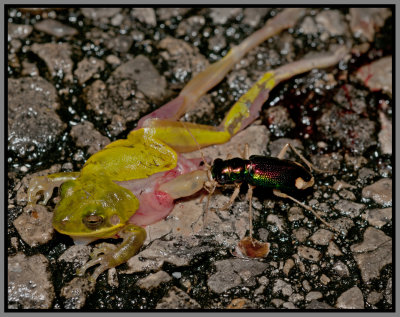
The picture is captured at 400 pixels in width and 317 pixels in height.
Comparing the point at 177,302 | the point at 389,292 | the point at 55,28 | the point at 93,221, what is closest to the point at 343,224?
the point at 389,292

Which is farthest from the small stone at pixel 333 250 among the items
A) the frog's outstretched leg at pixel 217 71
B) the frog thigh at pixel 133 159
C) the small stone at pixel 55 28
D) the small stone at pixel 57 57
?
the small stone at pixel 55 28

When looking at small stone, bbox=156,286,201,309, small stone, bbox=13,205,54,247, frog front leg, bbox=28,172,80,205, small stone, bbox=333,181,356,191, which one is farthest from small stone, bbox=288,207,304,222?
small stone, bbox=13,205,54,247

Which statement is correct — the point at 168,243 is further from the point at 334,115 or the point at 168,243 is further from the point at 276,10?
the point at 276,10

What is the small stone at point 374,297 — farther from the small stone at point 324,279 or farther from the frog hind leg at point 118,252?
the frog hind leg at point 118,252

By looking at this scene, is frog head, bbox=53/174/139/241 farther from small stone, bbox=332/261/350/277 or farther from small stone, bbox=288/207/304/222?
small stone, bbox=332/261/350/277

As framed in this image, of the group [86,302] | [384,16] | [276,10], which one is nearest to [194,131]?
[86,302]

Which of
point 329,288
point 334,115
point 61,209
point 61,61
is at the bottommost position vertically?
point 329,288
